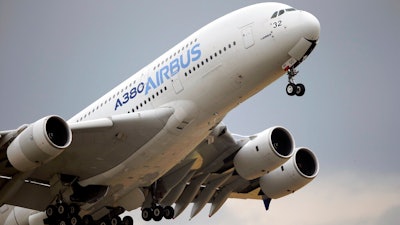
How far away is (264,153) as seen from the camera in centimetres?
3941

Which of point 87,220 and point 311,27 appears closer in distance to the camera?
point 311,27

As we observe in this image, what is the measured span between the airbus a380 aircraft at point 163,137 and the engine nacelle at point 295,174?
1867 millimetres

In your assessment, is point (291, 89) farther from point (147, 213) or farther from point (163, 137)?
point (147, 213)

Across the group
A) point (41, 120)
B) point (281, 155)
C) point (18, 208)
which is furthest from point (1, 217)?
point (281, 155)

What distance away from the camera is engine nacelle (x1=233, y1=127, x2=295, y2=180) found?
129 ft

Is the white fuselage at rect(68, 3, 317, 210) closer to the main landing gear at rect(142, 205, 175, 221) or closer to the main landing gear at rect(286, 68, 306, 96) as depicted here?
the main landing gear at rect(286, 68, 306, 96)

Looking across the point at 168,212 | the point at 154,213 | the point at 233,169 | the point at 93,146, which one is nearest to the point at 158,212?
the point at 154,213

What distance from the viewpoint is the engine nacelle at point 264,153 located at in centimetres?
3931

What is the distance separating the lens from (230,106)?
35531 millimetres

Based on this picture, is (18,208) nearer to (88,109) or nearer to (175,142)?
(88,109)

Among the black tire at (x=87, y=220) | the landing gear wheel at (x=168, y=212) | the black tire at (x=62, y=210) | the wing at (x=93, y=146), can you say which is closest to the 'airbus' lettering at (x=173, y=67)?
the wing at (x=93, y=146)

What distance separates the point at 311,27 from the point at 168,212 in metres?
9.84

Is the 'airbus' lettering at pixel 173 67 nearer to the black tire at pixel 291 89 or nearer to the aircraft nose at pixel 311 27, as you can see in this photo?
the black tire at pixel 291 89

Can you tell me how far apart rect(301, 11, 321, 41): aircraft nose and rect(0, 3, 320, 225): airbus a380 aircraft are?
45mm
